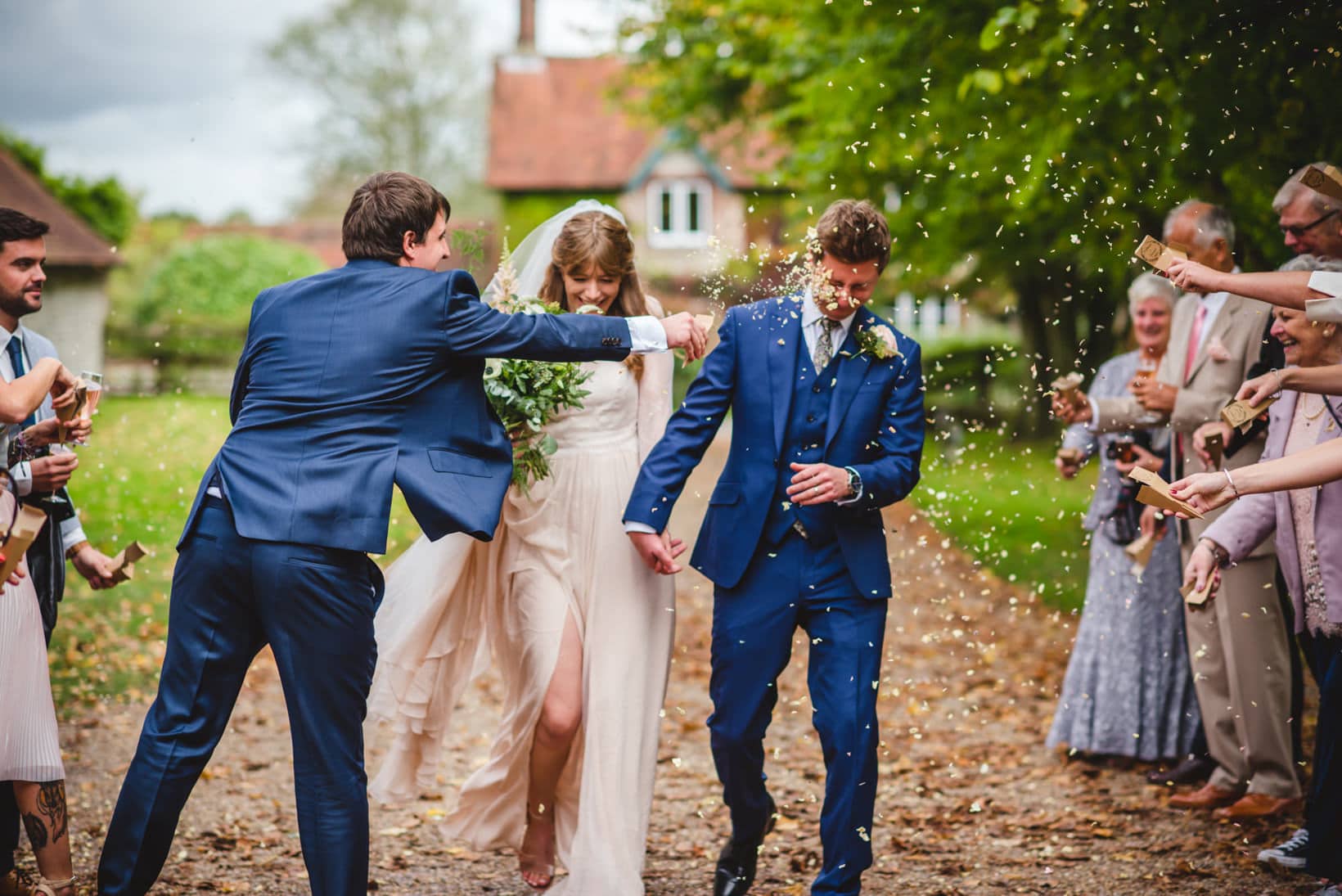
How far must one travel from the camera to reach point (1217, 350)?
6.49 m

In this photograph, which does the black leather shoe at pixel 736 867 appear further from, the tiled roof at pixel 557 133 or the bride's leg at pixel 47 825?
the tiled roof at pixel 557 133

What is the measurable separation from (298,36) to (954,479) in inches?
1494

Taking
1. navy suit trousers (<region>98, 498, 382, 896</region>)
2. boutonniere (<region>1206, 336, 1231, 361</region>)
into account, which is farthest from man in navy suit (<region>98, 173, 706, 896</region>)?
boutonniere (<region>1206, 336, 1231, 361</region>)

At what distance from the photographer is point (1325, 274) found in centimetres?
454

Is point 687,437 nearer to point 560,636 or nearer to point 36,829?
point 560,636

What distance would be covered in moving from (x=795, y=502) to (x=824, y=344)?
2.24 ft

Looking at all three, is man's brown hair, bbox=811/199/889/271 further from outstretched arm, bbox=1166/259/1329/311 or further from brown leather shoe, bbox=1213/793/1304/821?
brown leather shoe, bbox=1213/793/1304/821

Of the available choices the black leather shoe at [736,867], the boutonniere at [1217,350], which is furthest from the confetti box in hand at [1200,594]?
the black leather shoe at [736,867]

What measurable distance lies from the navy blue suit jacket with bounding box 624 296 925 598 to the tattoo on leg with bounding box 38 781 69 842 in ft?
7.58

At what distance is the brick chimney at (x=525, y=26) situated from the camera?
4441 cm

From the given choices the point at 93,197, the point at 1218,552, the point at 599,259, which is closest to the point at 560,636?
the point at 599,259

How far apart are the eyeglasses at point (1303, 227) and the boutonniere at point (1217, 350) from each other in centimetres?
88

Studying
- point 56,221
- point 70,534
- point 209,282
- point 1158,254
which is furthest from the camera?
point 209,282

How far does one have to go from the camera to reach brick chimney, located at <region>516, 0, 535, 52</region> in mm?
44406
